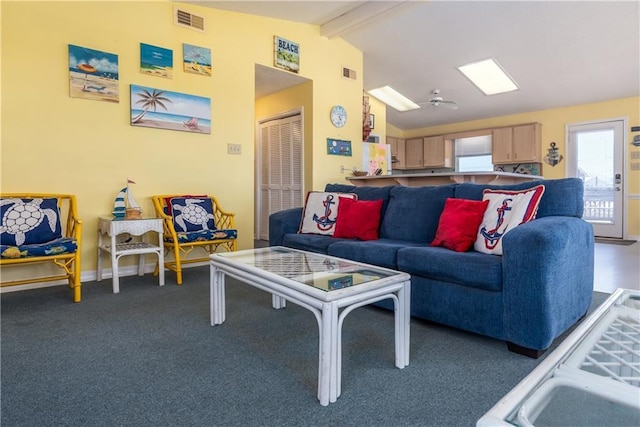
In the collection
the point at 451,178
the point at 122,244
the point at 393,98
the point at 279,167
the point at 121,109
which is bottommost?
the point at 122,244

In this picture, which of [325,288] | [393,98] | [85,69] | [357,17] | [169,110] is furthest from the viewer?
[393,98]

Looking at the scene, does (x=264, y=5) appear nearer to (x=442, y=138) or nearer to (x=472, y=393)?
(x=472, y=393)

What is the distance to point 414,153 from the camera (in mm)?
8531

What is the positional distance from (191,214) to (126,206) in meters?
0.58

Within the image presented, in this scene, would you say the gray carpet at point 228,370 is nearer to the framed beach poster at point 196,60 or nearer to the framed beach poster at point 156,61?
the framed beach poster at point 156,61

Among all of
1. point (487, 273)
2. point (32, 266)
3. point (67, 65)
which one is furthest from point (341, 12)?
point (32, 266)

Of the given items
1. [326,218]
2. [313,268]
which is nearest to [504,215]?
[313,268]

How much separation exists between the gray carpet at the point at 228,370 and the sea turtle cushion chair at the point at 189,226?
88cm

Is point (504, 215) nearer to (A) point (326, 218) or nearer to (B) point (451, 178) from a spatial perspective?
(A) point (326, 218)

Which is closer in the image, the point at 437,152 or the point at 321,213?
the point at 321,213

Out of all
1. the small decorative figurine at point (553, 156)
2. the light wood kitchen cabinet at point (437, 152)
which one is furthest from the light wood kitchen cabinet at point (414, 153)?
the small decorative figurine at point (553, 156)

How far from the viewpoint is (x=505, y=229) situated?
216cm

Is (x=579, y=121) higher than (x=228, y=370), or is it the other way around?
(x=579, y=121)

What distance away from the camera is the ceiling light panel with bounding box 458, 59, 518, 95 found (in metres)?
5.48
